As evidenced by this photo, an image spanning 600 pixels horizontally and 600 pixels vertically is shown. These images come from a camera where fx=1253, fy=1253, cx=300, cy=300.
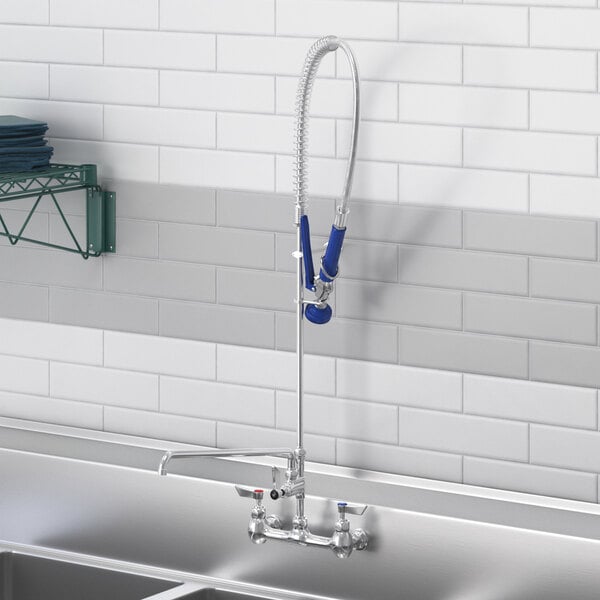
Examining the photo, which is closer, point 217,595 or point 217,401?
point 217,595

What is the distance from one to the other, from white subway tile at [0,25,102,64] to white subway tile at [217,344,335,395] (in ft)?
2.25

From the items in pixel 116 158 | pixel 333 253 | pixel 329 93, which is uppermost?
pixel 329 93

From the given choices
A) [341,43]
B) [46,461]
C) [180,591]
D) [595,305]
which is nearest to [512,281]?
[595,305]

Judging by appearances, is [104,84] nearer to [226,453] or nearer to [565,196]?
[226,453]

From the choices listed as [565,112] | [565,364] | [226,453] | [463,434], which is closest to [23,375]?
[226,453]

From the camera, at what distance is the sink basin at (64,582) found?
251 cm

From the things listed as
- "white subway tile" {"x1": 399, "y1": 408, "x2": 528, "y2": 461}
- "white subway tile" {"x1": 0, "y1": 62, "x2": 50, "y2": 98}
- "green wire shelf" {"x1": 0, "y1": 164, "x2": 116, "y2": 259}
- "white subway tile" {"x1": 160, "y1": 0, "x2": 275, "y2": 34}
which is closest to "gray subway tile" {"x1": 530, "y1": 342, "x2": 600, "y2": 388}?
"white subway tile" {"x1": 399, "y1": 408, "x2": 528, "y2": 461}

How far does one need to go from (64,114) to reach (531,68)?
3.37ft

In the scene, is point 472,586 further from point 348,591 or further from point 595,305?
point 595,305

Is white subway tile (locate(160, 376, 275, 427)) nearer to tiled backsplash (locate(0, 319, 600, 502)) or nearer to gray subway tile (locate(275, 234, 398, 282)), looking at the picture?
tiled backsplash (locate(0, 319, 600, 502))

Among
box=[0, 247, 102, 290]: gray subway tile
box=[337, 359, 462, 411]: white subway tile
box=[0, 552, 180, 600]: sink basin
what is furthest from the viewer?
box=[0, 247, 102, 290]: gray subway tile

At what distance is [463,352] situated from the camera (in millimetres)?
2387

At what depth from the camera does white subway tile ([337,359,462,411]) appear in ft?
7.91

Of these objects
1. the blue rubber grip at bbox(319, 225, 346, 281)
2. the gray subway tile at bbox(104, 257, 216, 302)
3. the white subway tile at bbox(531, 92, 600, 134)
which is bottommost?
the gray subway tile at bbox(104, 257, 216, 302)
